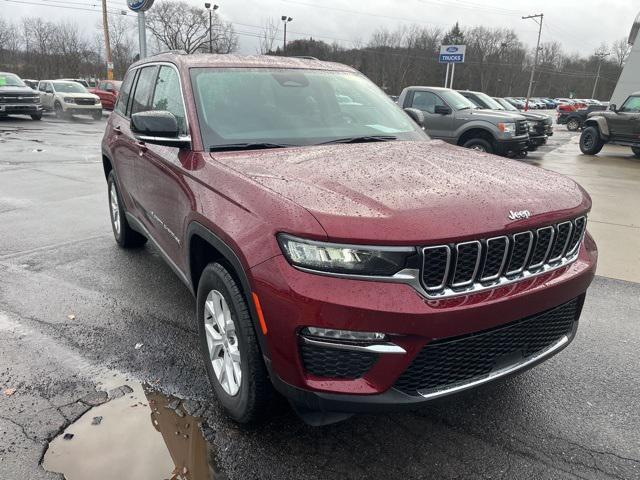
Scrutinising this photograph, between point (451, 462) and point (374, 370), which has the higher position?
point (374, 370)

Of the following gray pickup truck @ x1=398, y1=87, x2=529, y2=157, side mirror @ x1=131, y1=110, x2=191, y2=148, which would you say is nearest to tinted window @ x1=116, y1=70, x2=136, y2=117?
side mirror @ x1=131, y1=110, x2=191, y2=148

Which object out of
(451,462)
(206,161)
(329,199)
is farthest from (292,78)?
(451,462)

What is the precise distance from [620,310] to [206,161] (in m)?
3.52

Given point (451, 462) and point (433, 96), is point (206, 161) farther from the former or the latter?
point (433, 96)

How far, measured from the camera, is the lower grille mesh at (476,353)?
2016 millimetres

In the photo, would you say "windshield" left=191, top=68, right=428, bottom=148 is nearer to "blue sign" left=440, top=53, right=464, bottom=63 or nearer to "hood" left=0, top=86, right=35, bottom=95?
"hood" left=0, top=86, right=35, bottom=95

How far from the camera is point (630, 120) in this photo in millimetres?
14430

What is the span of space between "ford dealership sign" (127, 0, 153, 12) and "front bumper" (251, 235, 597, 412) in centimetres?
1427

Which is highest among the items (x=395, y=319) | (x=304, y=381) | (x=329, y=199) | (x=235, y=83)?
(x=235, y=83)

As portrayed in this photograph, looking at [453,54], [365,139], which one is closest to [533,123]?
[365,139]

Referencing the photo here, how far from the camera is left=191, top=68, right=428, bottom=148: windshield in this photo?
3068 mm

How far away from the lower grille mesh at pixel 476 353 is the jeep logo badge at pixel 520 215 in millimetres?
463

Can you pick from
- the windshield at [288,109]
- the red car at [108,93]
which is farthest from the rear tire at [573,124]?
the windshield at [288,109]

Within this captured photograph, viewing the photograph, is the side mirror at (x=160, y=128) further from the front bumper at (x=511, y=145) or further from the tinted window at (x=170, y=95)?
the front bumper at (x=511, y=145)
